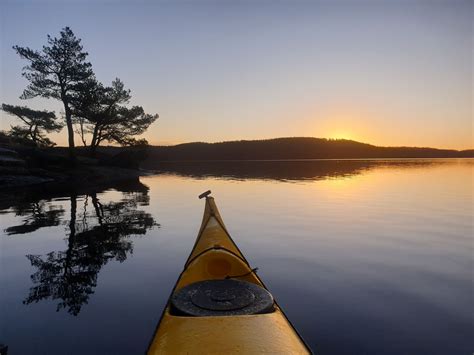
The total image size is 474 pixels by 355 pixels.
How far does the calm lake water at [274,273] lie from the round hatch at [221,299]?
1618 mm

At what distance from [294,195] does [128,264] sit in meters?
18.8

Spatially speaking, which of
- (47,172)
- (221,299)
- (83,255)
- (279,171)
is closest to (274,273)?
(221,299)

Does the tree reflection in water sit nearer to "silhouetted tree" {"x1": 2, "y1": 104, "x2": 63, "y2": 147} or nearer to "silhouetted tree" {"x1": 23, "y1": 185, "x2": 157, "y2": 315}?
"silhouetted tree" {"x1": 23, "y1": 185, "x2": 157, "y2": 315}

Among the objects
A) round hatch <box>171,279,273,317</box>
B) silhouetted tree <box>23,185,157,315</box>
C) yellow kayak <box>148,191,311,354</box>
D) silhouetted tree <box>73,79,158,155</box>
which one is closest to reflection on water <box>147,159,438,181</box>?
silhouetted tree <box>73,79,158,155</box>

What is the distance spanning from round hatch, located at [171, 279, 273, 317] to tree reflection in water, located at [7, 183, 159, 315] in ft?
11.4

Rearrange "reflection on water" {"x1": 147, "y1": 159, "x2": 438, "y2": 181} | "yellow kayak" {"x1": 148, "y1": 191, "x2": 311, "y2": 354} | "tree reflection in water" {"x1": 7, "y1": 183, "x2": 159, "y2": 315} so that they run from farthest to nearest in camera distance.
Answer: "reflection on water" {"x1": 147, "y1": 159, "x2": 438, "y2": 181}, "tree reflection in water" {"x1": 7, "y1": 183, "x2": 159, "y2": 315}, "yellow kayak" {"x1": 148, "y1": 191, "x2": 311, "y2": 354}

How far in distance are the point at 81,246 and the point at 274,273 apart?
23.5ft

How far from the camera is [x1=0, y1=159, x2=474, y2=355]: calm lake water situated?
617 cm

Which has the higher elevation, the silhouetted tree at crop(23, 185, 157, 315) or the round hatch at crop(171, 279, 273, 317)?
the round hatch at crop(171, 279, 273, 317)

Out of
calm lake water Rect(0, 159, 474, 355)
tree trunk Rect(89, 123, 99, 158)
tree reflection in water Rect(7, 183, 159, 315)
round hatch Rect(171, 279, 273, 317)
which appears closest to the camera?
round hatch Rect(171, 279, 273, 317)

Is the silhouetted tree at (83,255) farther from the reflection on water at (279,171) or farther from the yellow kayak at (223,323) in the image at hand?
the reflection on water at (279,171)

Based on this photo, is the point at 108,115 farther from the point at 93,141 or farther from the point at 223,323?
the point at 223,323

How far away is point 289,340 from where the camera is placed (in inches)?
152

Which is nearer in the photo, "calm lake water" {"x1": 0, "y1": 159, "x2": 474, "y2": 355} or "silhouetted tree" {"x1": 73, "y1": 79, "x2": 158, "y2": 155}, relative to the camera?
"calm lake water" {"x1": 0, "y1": 159, "x2": 474, "y2": 355}
